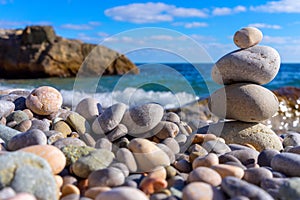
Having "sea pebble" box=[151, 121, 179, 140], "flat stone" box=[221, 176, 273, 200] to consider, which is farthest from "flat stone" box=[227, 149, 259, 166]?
"flat stone" box=[221, 176, 273, 200]

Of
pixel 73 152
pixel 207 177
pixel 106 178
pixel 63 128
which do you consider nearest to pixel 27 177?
pixel 106 178

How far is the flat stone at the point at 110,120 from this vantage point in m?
3.11

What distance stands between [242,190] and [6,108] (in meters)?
2.61

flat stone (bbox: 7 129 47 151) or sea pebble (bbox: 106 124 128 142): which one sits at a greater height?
flat stone (bbox: 7 129 47 151)

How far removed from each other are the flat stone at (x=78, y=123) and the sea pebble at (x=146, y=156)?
886 millimetres

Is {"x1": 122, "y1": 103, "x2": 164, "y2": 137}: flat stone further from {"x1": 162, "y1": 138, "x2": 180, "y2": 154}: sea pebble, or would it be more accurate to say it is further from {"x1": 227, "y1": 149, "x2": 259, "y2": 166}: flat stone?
{"x1": 227, "y1": 149, "x2": 259, "y2": 166}: flat stone

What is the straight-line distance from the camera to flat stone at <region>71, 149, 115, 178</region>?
2266 mm

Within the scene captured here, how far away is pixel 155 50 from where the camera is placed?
3449 mm

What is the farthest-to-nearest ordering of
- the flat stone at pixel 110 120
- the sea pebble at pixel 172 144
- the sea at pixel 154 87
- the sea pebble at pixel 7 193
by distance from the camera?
the sea at pixel 154 87 → the flat stone at pixel 110 120 → the sea pebble at pixel 172 144 → the sea pebble at pixel 7 193

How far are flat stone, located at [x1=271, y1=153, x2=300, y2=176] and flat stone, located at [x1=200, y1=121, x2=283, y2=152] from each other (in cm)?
128

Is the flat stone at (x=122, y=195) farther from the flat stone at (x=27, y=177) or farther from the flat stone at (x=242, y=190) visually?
the flat stone at (x=242, y=190)

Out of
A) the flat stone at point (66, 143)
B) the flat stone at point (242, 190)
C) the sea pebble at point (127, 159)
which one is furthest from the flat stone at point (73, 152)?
the flat stone at point (242, 190)

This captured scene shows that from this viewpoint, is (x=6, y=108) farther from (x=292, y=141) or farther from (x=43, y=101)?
(x=292, y=141)

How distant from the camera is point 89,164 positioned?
228cm
